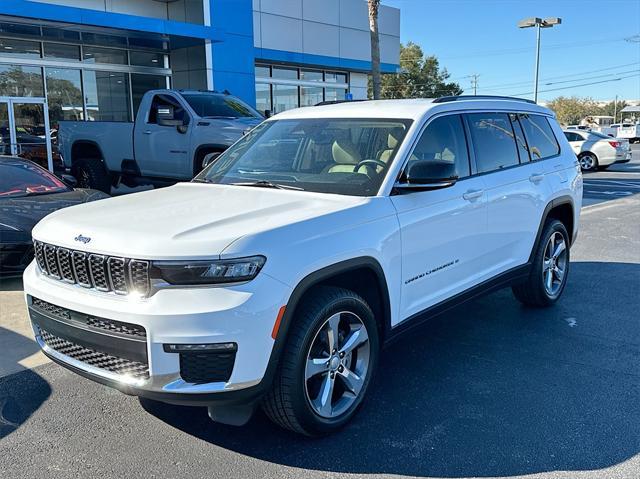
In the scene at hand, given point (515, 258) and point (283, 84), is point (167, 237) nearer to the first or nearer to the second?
point (515, 258)

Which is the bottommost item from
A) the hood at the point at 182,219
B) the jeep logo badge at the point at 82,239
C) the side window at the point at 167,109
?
the jeep logo badge at the point at 82,239

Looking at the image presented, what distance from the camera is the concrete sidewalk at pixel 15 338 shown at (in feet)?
14.9

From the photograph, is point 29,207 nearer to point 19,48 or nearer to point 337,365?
point 337,365

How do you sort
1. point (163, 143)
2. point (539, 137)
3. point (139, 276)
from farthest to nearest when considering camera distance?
1. point (163, 143)
2. point (539, 137)
3. point (139, 276)

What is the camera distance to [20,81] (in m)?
15.7

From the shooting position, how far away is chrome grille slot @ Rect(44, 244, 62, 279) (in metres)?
3.38

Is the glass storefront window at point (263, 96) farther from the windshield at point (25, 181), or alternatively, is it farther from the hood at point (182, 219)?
the hood at point (182, 219)

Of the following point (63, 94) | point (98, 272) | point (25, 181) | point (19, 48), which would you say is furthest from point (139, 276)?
point (63, 94)

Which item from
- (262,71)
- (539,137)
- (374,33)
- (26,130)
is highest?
(374,33)

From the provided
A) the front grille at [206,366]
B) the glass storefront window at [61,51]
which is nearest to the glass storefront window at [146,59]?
the glass storefront window at [61,51]

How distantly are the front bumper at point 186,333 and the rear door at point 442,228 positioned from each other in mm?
1188

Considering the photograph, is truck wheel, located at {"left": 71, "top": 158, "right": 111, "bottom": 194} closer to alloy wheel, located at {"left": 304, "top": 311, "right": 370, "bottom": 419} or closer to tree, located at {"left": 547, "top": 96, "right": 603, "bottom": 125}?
alloy wheel, located at {"left": 304, "top": 311, "right": 370, "bottom": 419}

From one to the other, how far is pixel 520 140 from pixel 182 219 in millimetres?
3384

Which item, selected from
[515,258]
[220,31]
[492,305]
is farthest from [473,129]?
[220,31]
